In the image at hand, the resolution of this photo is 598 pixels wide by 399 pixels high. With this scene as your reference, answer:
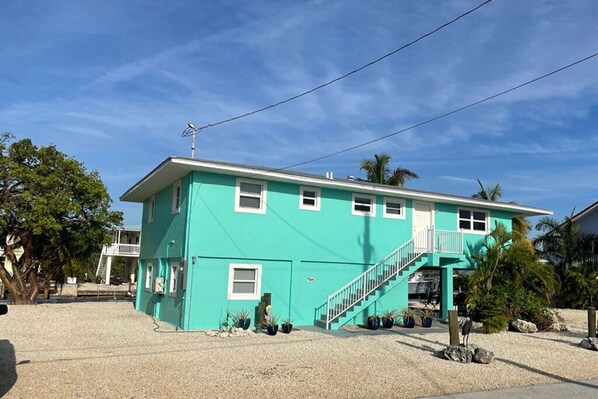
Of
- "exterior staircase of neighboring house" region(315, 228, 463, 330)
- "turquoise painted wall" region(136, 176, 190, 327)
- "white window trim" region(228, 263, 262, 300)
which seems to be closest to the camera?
"white window trim" region(228, 263, 262, 300)

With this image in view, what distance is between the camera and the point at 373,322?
55.2 ft

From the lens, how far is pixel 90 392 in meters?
7.71

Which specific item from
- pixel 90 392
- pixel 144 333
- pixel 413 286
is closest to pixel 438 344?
pixel 144 333

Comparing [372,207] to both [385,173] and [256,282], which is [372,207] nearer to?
[256,282]

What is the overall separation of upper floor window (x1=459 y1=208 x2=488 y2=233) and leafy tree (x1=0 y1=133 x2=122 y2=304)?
15708 millimetres

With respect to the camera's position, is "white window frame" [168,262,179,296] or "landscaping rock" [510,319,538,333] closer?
"landscaping rock" [510,319,538,333]

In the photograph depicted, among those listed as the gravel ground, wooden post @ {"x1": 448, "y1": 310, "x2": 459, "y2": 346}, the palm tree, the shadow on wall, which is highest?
the palm tree

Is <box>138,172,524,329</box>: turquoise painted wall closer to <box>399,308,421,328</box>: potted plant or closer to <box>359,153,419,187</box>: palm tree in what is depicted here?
<box>399,308,421,328</box>: potted plant

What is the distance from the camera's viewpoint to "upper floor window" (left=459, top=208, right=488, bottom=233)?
21453 mm

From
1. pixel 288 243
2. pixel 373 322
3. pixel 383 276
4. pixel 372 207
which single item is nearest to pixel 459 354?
pixel 373 322

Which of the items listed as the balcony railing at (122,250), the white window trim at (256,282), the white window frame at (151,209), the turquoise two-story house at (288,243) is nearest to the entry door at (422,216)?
the turquoise two-story house at (288,243)

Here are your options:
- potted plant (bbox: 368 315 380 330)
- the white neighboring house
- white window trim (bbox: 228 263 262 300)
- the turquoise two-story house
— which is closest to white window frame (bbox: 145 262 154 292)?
the turquoise two-story house

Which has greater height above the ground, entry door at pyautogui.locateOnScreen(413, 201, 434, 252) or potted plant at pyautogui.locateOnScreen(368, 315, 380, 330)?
entry door at pyautogui.locateOnScreen(413, 201, 434, 252)

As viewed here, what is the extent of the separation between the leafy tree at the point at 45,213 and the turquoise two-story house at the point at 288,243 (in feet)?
11.6
